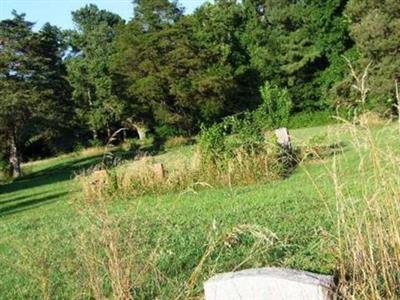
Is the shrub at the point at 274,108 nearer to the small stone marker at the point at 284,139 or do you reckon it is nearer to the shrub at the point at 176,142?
the small stone marker at the point at 284,139

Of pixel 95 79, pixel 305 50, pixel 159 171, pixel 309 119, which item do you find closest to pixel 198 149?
pixel 159 171

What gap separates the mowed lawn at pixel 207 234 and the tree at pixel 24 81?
19813 millimetres

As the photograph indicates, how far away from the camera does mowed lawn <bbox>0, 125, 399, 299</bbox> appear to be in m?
4.33

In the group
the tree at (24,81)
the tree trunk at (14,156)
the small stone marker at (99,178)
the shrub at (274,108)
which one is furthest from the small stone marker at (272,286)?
the tree trunk at (14,156)

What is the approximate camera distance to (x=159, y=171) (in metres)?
12.8

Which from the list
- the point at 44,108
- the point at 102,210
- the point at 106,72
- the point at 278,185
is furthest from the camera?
the point at 106,72

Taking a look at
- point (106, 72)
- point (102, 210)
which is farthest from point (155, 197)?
point (106, 72)

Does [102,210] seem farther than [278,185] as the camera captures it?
Result: No

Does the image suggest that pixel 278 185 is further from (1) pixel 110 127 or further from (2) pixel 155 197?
(1) pixel 110 127

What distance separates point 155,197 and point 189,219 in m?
4.27

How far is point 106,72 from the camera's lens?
4397 centimetres

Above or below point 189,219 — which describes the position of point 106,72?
above

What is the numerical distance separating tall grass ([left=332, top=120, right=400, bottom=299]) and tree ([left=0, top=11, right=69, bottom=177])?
2719cm

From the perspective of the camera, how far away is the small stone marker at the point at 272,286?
3.04 metres
